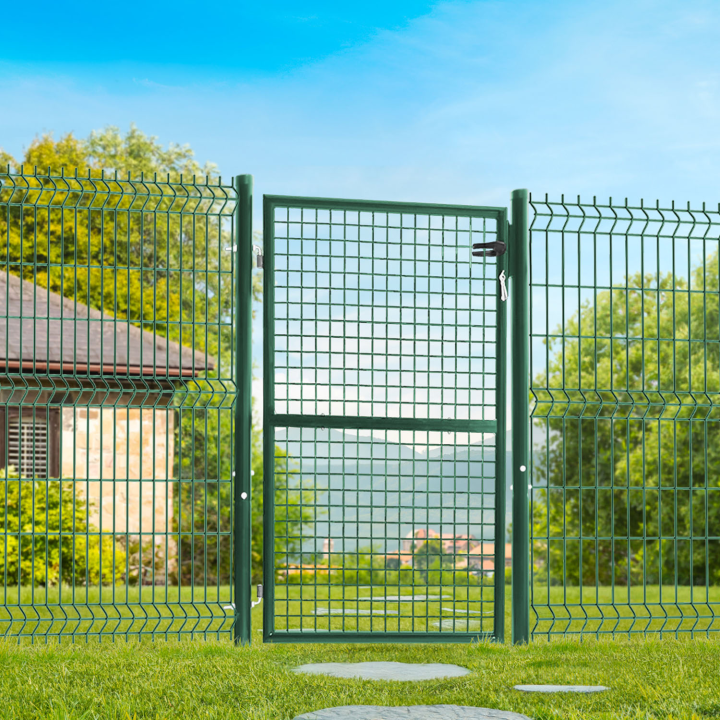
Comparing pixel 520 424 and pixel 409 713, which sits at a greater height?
pixel 520 424

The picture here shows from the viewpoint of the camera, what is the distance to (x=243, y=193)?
5383 millimetres

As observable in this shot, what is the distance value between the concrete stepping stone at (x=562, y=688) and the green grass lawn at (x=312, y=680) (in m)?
0.07

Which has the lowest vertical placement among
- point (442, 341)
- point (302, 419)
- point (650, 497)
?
point (650, 497)

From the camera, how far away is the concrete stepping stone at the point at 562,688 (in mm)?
4055

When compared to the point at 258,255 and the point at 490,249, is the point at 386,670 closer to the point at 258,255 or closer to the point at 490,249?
the point at 258,255

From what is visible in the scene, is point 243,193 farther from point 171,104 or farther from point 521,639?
point 171,104

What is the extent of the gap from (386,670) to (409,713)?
1.18m

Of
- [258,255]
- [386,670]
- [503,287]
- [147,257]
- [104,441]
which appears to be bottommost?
[386,670]

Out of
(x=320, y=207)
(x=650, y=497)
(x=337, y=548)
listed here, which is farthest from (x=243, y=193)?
(x=650, y=497)

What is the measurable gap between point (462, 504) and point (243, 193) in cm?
235

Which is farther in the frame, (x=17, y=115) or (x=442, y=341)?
(x=17, y=115)

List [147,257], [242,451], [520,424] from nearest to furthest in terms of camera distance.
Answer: [242,451], [520,424], [147,257]

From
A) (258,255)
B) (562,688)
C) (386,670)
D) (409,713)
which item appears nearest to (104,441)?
(258,255)

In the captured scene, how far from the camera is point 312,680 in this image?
13.9ft
